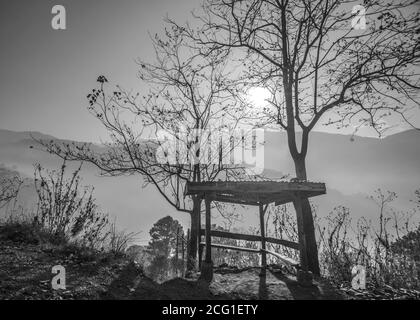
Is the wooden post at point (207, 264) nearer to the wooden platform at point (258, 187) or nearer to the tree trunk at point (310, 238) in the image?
the wooden platform at point (258, 187)

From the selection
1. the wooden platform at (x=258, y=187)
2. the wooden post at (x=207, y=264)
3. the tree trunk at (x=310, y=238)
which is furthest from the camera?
the tree trunk at (x=310, y=238)

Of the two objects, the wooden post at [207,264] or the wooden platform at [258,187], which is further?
the wooden post at [207,264]

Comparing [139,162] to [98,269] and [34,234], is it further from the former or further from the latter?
[98,269]

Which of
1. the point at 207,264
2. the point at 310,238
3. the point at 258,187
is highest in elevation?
the point at 258,187

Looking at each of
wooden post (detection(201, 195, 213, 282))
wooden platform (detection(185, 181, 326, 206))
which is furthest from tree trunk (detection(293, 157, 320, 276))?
wooden post (detection(201, 195, 213, 282))

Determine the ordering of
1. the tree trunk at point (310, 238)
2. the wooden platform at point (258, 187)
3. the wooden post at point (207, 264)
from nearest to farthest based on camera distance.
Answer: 1. the wooden platform at point (258, 187)
2. the wooden post at point (207, 264)
3. the tree trunk at point (310, 238)

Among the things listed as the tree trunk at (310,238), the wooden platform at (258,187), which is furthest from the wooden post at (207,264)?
the tree trunk at (310,238)

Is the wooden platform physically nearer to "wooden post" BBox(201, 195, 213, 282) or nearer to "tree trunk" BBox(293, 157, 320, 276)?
"wooden post" BBox(201, 195, 213, 282)

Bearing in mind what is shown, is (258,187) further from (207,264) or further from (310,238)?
(310,238)

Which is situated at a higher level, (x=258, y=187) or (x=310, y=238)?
(x=258, y=187)

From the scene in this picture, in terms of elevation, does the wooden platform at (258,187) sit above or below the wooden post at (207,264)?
above

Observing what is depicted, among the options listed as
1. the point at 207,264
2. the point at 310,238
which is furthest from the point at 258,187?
the point at 310,238

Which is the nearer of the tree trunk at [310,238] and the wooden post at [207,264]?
the wooden post at [207,264]
